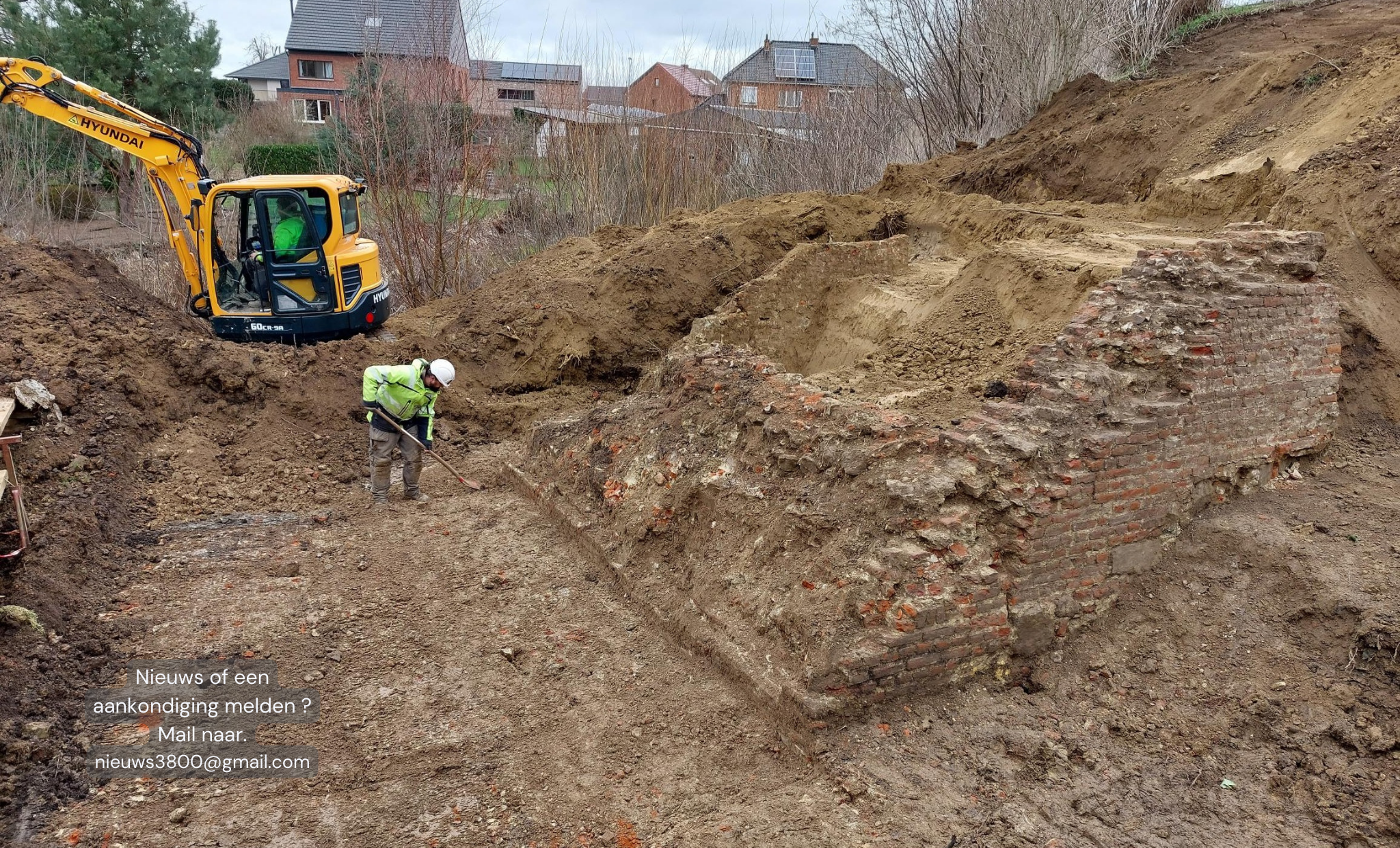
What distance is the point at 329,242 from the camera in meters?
10.1

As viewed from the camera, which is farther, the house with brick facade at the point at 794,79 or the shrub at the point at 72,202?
the shrub at the point at 72,202

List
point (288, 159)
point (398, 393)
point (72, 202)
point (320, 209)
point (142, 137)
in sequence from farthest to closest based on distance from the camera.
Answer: point (288, 159) → point (72, 202) → point (142, 137) → point (320, 209) → point (398, 393)

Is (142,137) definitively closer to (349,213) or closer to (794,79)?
(349,213)

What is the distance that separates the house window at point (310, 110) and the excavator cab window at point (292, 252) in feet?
51.9

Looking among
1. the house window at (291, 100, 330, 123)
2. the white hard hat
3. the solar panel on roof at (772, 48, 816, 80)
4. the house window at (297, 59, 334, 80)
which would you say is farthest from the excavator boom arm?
the house window at (297, 59, 334, 80)

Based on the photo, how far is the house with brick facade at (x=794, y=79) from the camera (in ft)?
49.6

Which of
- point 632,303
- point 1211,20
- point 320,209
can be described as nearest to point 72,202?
point 320,209

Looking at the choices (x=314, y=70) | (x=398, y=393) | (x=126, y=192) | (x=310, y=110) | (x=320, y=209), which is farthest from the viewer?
(x=314, y=70)

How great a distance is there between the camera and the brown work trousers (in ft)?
26.1

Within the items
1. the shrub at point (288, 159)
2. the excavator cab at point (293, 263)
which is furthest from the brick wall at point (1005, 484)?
the shrub at point (288, 159)

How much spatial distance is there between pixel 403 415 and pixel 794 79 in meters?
10.8

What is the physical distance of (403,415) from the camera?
788cm

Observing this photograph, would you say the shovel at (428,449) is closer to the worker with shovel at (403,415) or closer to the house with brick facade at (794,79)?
the worker with shovel at (403,415)

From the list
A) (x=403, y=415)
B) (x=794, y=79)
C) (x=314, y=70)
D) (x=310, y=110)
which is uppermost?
(x=314, y=70)
